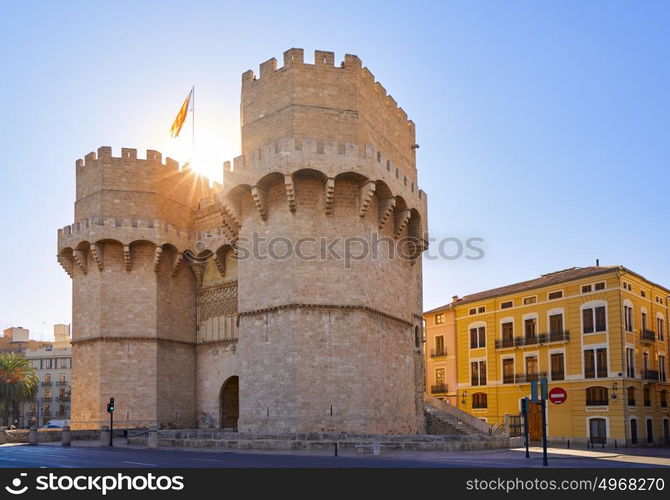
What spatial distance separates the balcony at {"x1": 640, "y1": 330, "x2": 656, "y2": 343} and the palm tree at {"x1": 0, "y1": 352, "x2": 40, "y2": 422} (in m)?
49.0

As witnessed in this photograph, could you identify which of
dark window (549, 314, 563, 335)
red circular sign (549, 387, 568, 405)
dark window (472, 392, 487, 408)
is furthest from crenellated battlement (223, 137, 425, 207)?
dark window (472, 392, 487, 408)

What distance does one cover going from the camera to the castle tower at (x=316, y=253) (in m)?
28.0

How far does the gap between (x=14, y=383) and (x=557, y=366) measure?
44.8 metres

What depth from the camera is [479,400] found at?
4684 cm

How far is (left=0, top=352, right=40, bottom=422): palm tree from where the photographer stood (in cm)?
6122

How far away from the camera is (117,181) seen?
37.2 meters

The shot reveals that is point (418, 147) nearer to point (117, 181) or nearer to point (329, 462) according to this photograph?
point (117, 181)

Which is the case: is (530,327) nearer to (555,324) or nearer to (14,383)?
(555,324)

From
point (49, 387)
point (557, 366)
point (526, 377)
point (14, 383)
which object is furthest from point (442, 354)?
point (49, 387)

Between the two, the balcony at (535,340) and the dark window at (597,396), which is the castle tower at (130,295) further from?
the dark window at (597,396)

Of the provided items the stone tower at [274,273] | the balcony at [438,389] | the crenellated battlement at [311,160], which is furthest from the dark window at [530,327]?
the crenellated battlement at [311,160]

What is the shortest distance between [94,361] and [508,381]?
2433 cm

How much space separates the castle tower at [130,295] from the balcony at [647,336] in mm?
24878
